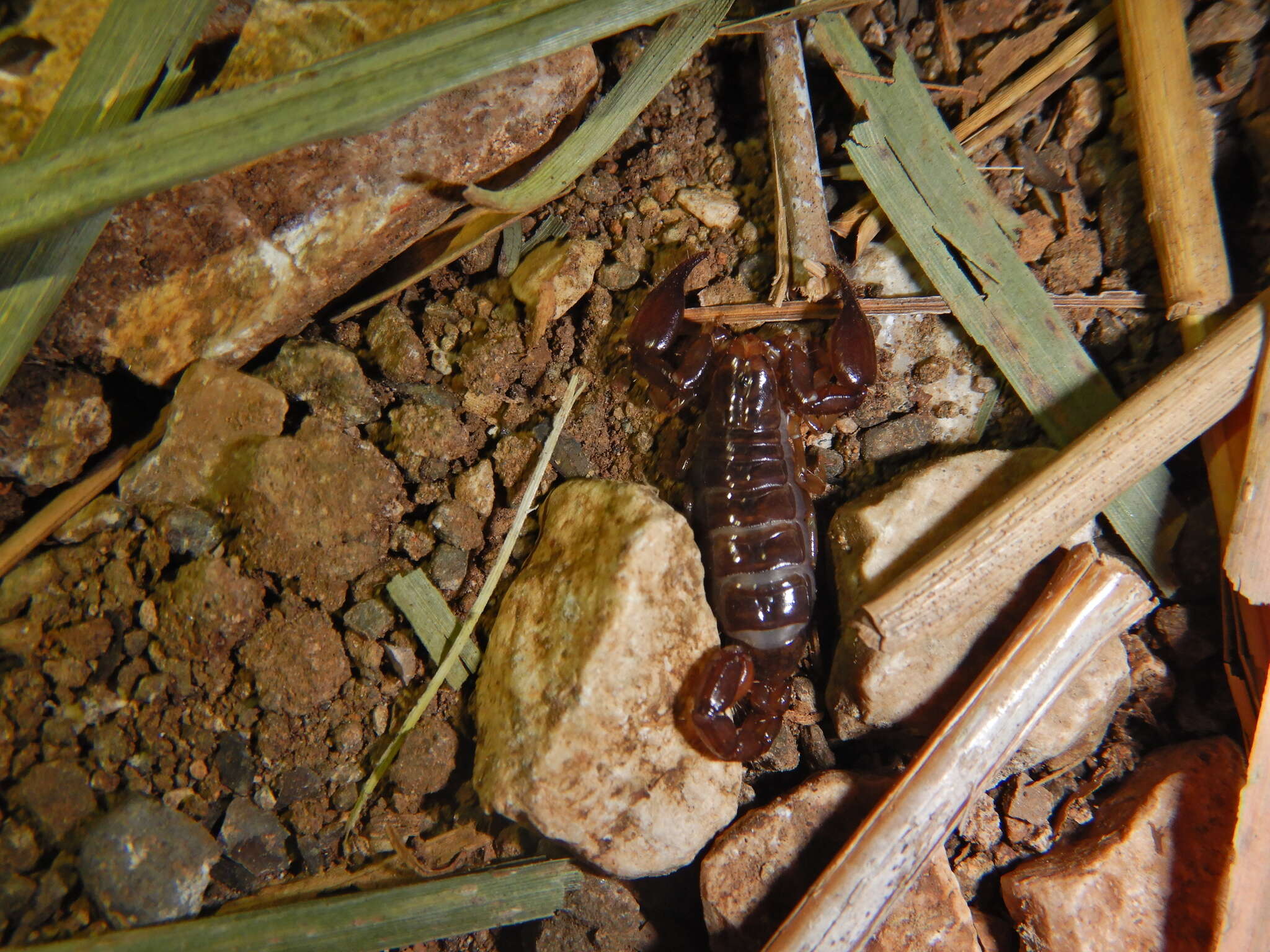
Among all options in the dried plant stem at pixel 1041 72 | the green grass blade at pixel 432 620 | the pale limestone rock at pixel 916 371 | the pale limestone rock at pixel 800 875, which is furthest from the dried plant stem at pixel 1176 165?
the green grass blade at pixel 432 620

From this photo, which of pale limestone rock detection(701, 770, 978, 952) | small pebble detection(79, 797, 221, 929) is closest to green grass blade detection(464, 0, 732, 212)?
pale limestone rock detection(701, 770, 978, 952)

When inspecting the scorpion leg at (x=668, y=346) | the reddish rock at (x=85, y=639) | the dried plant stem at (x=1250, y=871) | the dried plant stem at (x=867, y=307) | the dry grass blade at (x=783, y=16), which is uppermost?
the dry grass blade at (x=783, y=16)

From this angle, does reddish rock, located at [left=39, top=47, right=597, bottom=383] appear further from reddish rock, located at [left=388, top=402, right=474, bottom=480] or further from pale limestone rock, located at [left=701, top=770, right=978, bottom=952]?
pale limestone rock, located at [left=701, top=770, right=978, bottom=952]

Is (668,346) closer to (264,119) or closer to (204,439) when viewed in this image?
(264,119)

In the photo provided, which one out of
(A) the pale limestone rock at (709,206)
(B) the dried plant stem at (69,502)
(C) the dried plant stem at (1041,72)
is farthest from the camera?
(A) the pale limestone rock at (709,206)

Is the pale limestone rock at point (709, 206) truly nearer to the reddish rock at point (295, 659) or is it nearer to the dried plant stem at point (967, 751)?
the dried plant stem at point (967, 751)

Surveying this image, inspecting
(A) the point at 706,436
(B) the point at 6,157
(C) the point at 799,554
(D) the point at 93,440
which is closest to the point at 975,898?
(C) the point at 799,554

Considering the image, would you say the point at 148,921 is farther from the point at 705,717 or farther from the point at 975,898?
the point at 975,898

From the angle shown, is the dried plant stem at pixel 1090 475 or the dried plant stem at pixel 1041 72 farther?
the dried plant stem at pixel 1041 72
